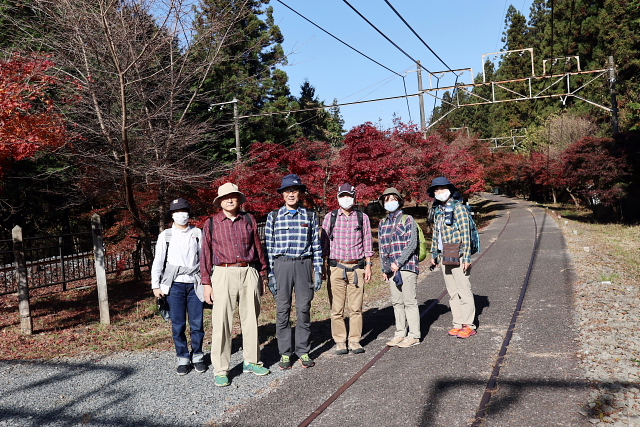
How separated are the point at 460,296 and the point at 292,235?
2363mm

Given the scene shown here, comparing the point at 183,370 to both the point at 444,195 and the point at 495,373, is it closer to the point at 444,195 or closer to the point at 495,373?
the point at 495,373

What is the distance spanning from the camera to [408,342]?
19.6 ft

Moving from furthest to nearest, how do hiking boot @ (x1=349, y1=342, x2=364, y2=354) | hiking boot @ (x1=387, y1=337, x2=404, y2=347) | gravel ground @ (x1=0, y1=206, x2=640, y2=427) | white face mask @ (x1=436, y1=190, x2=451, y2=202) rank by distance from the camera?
white face mask @ (x1=436, y1=190, x2=451, y2=202), hiking boot @ (x1=387, y1=337, x2=404, y2=347), hiking boot @ (x1=349, y1=342, x2=364, y2=354), gravel ground @ (x1=0, y1=206, x2=640, y2=427)

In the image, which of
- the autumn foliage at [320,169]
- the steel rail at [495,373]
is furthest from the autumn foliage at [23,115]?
the steel rail at [495,373]

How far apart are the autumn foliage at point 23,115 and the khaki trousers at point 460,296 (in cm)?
631

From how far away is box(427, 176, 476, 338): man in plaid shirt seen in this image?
20.0 ft

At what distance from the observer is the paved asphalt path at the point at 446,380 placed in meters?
4.00

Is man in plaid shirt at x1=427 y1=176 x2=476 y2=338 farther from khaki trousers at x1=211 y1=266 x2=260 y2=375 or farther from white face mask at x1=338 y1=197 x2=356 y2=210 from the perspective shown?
khaki trousers at x1=211 y1=266 x2=260 y2=375

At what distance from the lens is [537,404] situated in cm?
404

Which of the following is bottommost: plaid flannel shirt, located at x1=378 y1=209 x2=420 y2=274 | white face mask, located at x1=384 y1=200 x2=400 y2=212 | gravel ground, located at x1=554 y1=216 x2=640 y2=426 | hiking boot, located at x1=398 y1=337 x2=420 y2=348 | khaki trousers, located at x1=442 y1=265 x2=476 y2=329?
gravel ground, located at x1=554 y1=216 x2=640 y2=426

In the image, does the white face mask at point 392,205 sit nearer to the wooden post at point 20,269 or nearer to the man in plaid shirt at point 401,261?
the man in plaid shirt at point 401,261

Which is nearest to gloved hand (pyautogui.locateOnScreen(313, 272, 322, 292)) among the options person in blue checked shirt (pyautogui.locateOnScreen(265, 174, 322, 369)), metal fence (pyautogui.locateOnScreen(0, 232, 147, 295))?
person in blue checked shirt (pyautogui.locateOnScreen(265, 174, 322, 369))

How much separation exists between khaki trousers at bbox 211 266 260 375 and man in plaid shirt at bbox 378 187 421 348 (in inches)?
63.2

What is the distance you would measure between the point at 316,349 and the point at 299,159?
322 inches
